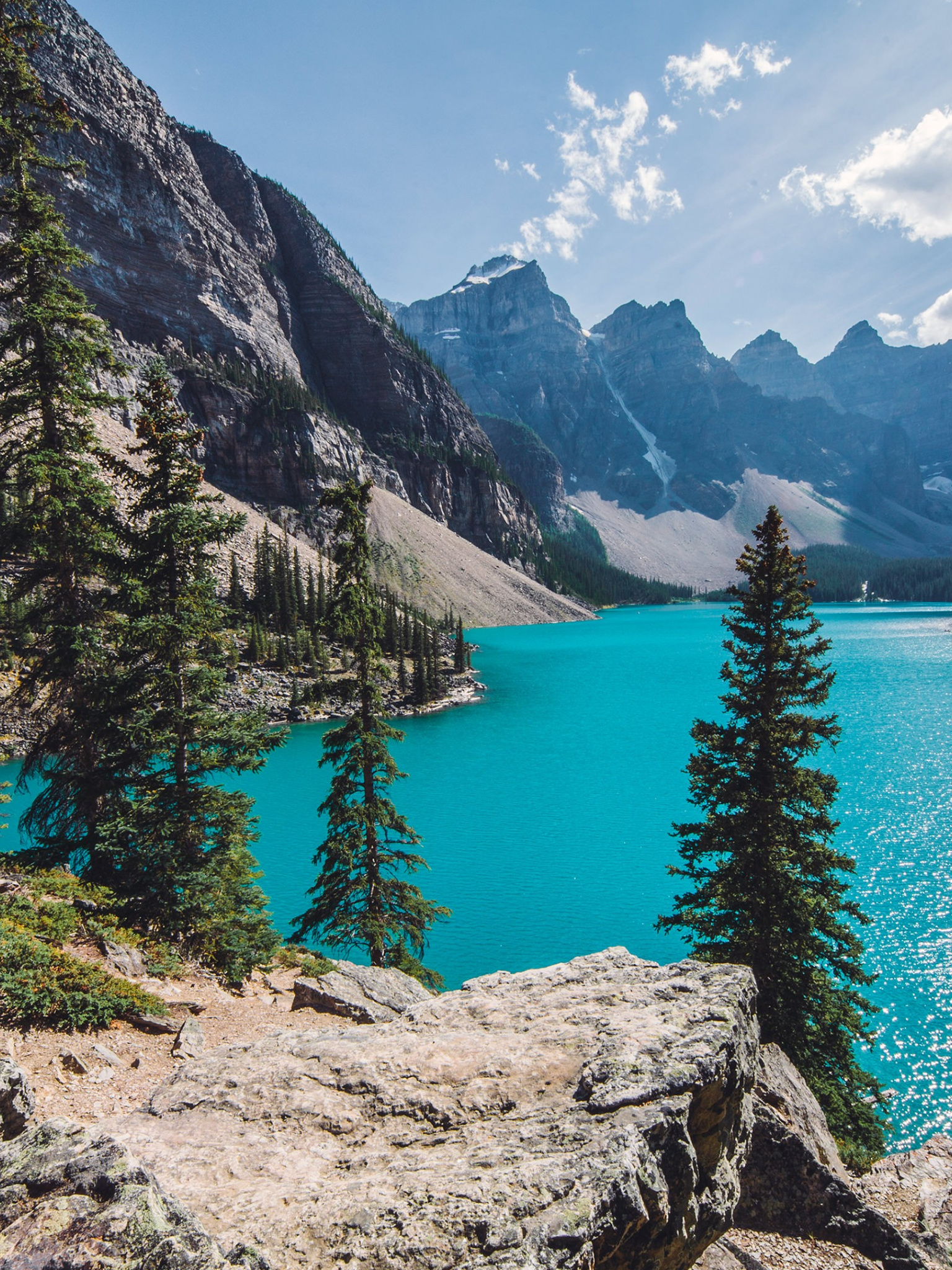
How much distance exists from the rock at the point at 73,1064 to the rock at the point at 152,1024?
158 cm

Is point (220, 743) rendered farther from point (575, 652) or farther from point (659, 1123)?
point (575, 652)

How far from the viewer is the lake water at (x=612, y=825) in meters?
23.0

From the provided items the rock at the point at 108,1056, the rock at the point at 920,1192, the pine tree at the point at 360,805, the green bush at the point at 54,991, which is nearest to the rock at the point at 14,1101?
the rock at the point at 108,1056

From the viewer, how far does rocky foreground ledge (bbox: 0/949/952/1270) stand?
13.5 feet

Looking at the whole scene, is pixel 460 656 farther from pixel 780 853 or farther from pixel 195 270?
pixel 195 270

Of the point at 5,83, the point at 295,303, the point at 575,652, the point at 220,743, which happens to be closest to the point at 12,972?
the point at 220,743

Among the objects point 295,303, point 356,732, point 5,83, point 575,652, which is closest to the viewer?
point 5,83

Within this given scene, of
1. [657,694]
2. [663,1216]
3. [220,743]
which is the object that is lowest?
[657,694]

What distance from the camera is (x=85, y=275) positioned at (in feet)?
396

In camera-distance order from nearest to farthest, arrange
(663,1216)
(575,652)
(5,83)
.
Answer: (663,1216)
(5,83)
(575,652)

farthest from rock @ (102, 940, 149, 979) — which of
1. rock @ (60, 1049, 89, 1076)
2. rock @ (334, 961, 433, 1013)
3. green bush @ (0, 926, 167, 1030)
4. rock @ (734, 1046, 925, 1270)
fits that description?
rock @ (734, 1046, 925, 1270)

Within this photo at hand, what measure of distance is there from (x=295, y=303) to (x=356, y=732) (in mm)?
216481

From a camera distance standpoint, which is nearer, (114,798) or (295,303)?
(114,798)

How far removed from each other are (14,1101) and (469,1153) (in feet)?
14.5
